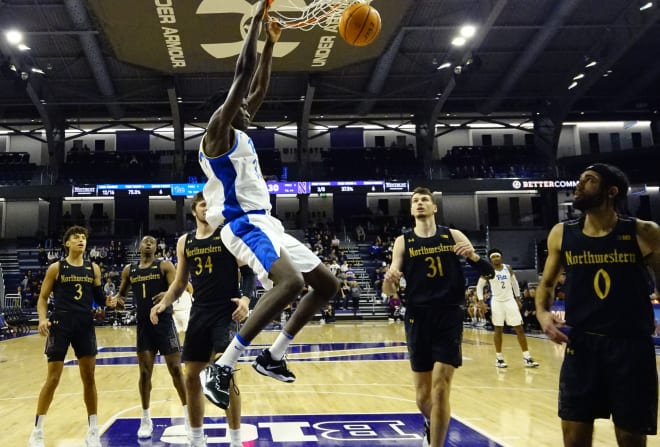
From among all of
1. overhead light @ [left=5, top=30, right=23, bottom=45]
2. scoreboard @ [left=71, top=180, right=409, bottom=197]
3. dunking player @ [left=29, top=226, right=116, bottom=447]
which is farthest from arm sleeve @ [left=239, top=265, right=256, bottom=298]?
scoreboard @ [left=71, top=180, right=409, bottom=197]

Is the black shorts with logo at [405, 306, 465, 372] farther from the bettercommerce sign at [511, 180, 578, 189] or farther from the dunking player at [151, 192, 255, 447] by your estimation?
the bettercommerce sign at [511, 180, 578, 189]

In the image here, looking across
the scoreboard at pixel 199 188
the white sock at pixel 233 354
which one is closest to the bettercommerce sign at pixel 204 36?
the scoreboard at pixel 199 188

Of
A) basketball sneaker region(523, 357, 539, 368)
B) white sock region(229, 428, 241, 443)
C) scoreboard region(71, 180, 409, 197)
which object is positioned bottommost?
basketball sneaker region(523, 357, 539, 368)

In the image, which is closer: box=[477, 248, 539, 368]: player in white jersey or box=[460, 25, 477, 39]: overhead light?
box=[477, 248, 539, 368]: player in white jersey

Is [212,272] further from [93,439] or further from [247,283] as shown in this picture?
[93,439]

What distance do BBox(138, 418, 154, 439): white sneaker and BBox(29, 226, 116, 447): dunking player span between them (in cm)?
39

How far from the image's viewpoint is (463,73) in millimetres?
21875

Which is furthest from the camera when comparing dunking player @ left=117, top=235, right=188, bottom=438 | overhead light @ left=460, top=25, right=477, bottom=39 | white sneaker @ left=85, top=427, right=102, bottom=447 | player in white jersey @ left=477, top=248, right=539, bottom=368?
overhead light @ left=460, top=25, right=477, bottom=39

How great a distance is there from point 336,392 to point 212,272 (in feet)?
11.5

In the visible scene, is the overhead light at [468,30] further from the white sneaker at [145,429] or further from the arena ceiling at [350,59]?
the white sneaker at [145,429]

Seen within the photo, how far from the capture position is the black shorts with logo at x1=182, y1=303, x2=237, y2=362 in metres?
4.44

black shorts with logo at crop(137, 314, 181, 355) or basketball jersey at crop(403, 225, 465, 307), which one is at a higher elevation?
basketball jersey at crop(403, 225, 465, 307)

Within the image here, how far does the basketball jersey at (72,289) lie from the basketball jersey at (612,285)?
178 inches

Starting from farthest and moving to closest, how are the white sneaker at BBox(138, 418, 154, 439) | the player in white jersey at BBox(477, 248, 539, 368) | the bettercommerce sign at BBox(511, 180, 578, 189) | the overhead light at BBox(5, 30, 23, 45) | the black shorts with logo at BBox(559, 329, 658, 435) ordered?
the bettercommerce sign at BBox(511, 180, 578, 189) → the overhead light at BBox(5, 30, 23, 45) → the player in white jersey at BBox(477, 248, 539, 368) → the white sneaker at BBox(138, 418, 154, 439) → the black shorts with logo at BBox(559, 329, 658, 435)
